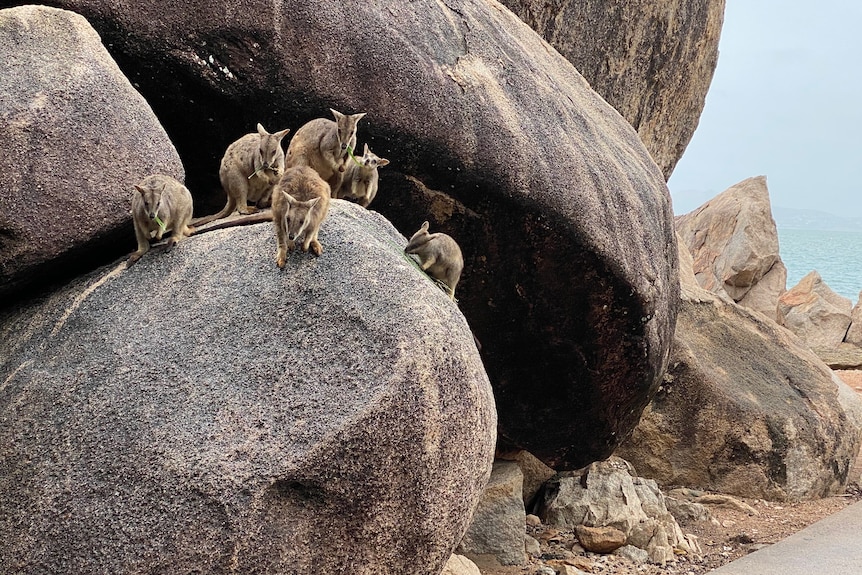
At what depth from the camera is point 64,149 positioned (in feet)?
16.2

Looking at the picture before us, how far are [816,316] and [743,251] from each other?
3.39m

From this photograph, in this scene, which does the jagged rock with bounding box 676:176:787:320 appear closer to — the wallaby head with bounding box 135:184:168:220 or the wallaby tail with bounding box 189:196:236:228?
the wallaby tail with bounding box 189:196:236:228

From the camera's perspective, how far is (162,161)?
17.6ft

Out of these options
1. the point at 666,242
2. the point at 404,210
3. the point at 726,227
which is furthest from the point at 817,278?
the point at 404,210

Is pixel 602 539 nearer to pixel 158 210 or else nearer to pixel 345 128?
pixel 345 128

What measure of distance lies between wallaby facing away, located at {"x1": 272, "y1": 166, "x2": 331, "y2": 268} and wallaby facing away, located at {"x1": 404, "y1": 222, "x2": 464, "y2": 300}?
0.85 metres

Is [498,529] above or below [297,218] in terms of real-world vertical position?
below

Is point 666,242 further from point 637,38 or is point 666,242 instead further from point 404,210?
point 637,38

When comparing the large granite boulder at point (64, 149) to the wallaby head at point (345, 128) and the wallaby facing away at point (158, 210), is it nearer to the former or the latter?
the wallaby facing away at point (158, 210)

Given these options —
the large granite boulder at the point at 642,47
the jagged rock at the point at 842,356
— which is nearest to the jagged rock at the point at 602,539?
the large granite boulder at the point at 642,47

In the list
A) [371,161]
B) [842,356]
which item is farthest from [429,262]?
[842,356]

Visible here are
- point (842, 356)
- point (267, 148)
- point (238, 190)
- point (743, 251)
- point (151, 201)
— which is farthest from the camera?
point (743, 251)

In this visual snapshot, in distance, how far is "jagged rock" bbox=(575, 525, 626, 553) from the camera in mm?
8812

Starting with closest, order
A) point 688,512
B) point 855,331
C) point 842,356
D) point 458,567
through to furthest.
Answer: point 458,567
point 688,512
point 842,356
point 855,331
